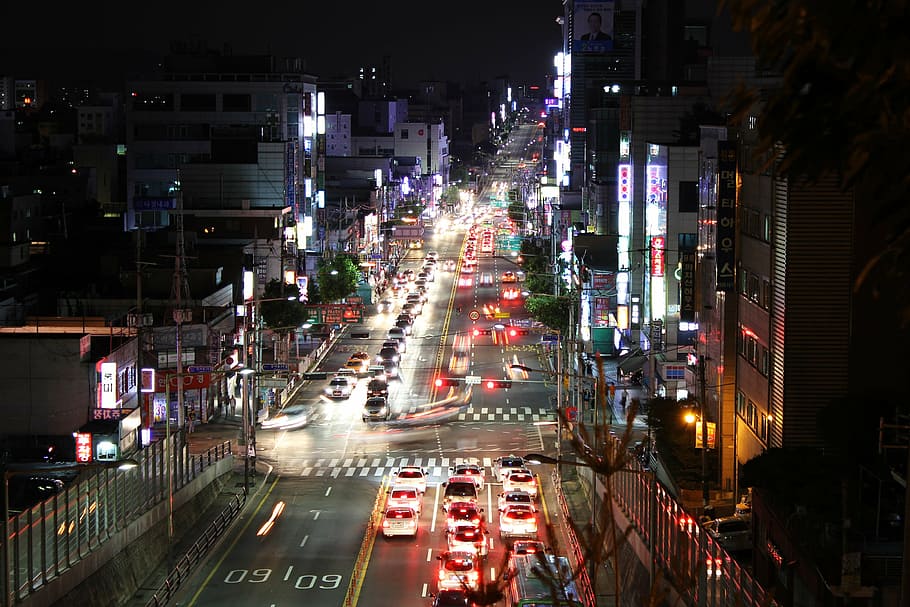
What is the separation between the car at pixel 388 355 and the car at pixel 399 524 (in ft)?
123

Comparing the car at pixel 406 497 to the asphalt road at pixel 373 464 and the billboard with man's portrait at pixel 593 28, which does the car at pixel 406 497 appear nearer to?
the asphalt road at pixel 373 464

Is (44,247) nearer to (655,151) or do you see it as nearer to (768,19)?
(655,151)

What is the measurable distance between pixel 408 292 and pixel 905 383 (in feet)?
277

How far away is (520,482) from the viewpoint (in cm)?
5162

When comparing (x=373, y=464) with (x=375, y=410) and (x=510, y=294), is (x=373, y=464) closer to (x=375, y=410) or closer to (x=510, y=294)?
(x=375, y=410)

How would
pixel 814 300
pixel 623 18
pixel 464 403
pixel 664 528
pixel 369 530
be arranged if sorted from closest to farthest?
pixel 664 528, pixel 814 300, pixel 369 530, pixel 464 403, pixel 623 18

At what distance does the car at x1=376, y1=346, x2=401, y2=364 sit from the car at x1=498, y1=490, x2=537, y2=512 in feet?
114

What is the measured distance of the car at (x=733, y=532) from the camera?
37.7m

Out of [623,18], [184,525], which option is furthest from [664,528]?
[623,18]

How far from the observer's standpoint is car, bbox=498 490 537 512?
46.0m

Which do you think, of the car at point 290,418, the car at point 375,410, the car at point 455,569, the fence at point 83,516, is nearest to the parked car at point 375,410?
the car at point 375,410

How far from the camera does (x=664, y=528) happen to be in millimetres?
33156

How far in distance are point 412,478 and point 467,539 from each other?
10.3m

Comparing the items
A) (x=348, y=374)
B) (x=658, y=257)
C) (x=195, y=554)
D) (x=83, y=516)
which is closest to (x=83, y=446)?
(x=195, y=554)
